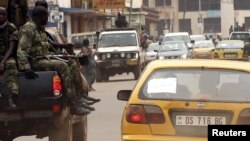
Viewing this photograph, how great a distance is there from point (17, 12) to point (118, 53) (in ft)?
67.7

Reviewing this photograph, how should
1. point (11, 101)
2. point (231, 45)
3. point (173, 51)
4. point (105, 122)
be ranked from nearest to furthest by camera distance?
point (11, 101) → point (105, 122) → point (173, 51) → point (231, 45)

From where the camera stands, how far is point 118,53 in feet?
105

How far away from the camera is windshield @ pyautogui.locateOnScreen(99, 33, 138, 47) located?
32688mm

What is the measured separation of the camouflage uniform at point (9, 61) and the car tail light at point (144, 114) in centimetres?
185

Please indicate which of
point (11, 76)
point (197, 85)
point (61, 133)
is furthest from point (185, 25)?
point (197, 85)

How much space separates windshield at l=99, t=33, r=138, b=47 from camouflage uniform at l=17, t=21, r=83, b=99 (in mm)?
22385

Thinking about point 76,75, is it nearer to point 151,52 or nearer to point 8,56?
point 8,56

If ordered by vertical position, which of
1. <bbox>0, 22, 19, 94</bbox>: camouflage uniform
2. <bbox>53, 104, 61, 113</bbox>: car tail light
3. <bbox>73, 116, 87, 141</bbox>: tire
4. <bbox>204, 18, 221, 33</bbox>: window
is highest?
<bbox>0, 22, 19, 94</bbox>: camouflage uniform

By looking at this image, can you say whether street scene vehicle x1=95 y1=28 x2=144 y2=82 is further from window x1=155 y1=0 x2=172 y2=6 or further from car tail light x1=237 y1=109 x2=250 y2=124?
window x1=155 y1=0 x2=172 y2=6

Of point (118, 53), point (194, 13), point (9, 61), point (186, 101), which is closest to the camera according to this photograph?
point (186, 101)

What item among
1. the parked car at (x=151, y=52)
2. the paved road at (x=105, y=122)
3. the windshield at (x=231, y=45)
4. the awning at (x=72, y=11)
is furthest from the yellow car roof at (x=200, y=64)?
the awning at (x=72, y=11)

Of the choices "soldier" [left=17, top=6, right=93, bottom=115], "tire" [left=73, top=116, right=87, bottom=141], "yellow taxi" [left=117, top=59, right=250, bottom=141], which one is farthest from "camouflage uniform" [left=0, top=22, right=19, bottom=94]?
"tire" [left=73, top=116, right=87, bottom=141]

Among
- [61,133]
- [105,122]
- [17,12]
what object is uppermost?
[17,12]

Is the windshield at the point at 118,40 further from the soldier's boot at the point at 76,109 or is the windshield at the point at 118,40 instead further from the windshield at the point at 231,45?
the soldier's boot at the point at 76,109
